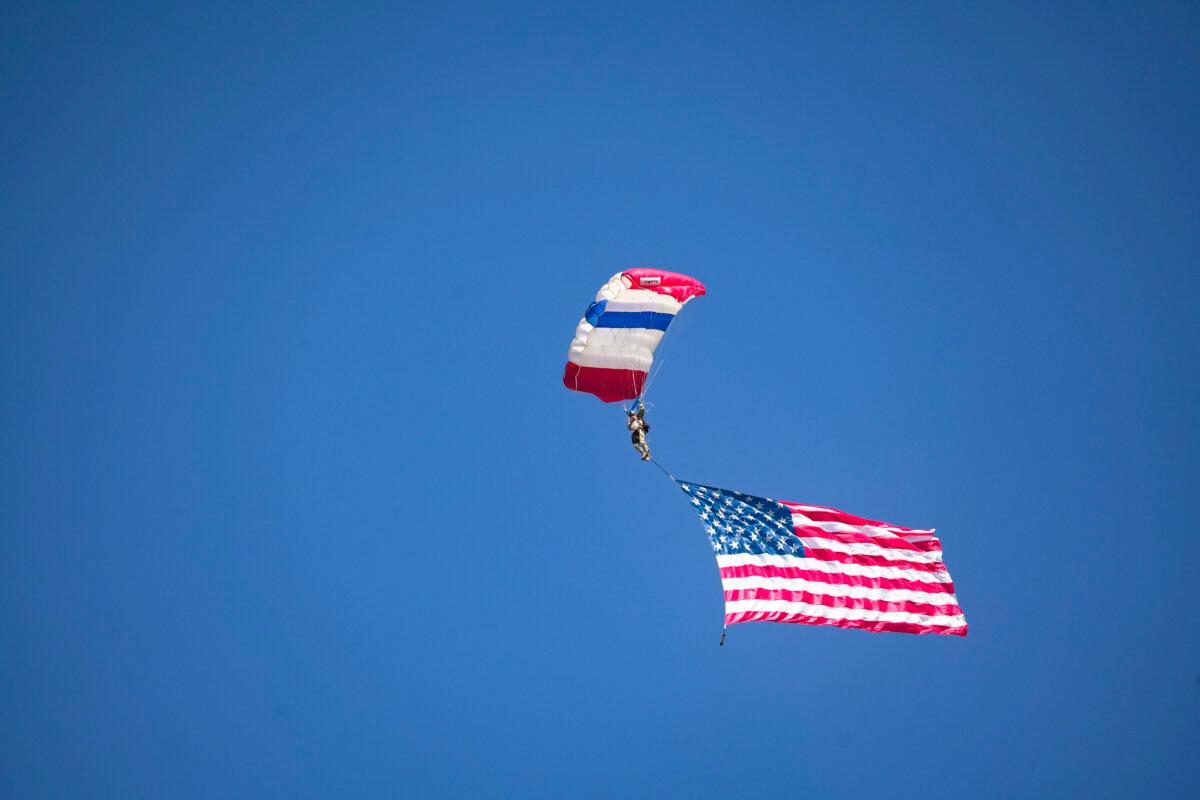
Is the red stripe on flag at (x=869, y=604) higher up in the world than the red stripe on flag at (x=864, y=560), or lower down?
lower down

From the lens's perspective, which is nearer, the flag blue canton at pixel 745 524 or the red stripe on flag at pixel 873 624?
the red stripe on flag at pixel 873 624

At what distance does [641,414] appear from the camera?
21.4 metres

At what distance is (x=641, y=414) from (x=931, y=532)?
623 cm

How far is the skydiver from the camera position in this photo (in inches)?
800

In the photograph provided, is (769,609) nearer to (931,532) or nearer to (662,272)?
(931,532)

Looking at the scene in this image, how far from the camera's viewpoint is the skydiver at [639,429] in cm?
2031

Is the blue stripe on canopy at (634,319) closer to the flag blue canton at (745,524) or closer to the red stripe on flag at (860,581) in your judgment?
the flag blue canton at (745,524)

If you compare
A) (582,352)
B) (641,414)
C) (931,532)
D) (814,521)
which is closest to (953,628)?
(931,532)

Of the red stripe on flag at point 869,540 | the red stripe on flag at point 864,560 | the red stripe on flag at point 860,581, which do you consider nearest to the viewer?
the red stripe on flag at point 860,581

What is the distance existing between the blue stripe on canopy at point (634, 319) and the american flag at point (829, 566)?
4215 mm

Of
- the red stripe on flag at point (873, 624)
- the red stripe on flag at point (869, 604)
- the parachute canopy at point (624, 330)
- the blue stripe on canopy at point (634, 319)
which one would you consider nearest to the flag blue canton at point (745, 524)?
the red stripe on flag at point (869, 604)

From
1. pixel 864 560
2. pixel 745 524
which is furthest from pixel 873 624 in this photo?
pixel 745 524

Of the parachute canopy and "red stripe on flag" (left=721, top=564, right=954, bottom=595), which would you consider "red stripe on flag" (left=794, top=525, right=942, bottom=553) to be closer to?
"red stripe on flag" (left=721, top=564, right=954, bottom=595)

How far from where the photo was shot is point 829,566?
1895cm
